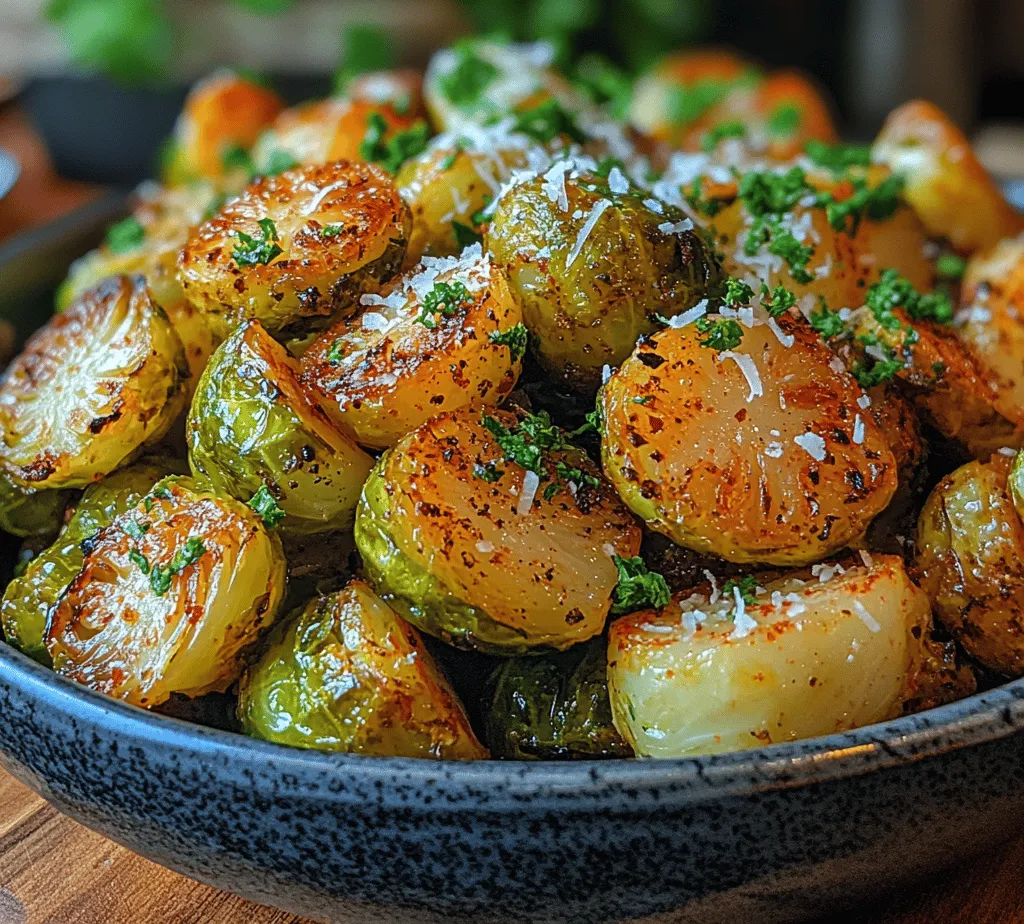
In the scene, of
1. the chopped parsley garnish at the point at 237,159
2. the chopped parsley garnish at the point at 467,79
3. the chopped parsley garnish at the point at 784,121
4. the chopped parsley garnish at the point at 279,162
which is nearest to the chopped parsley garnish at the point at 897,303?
the chopped parsley garnish at the point at 279,162

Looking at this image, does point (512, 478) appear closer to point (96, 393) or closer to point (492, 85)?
point (96, 393)

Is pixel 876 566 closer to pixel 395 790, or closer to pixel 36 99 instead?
pixel 395 790

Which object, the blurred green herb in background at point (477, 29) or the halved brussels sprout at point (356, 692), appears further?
the blurred green herb in background at point (477, 29)

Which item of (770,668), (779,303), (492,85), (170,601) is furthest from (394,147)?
(770,668)

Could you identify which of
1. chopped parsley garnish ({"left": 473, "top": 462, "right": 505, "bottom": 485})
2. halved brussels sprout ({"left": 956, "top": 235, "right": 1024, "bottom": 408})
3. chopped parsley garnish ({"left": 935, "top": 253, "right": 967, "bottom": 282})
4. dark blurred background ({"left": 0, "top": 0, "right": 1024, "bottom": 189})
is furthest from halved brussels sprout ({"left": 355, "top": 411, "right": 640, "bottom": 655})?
dark blurred background ({"left": 0, "top": 0, "right": 1024, "bottom": 189})

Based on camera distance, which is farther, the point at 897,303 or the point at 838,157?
the point at 838,157

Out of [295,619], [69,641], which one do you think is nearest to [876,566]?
[295,619]

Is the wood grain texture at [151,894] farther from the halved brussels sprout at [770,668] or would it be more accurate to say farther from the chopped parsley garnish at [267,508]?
the chopped parsley garnish at [267,508]
